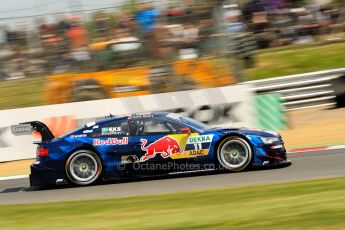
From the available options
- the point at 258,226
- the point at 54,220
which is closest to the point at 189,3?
the point at 54,220

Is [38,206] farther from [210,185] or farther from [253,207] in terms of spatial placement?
[253,207]

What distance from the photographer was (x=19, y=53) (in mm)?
16375

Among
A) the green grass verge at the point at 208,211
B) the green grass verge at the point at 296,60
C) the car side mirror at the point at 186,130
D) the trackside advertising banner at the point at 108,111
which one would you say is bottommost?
the green grass verge at the point at 208,211

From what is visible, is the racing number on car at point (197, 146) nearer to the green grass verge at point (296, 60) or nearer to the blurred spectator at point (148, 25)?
the blurred spectator at point (148, 25)

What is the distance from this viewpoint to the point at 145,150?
33.8ft

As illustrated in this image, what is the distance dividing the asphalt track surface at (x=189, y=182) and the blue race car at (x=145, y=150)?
6.5 inches

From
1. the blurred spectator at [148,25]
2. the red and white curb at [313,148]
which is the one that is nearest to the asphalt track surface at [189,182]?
the red and white curb at [313,148]

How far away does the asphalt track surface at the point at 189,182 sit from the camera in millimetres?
9266

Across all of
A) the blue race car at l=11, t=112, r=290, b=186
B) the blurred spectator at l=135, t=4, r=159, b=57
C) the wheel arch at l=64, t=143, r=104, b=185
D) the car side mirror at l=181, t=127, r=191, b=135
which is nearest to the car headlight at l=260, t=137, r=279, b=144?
the blue race car at l=11, t=112, r=290, b=186

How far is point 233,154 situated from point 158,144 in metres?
1.16

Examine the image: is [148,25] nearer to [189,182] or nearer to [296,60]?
[296,60]

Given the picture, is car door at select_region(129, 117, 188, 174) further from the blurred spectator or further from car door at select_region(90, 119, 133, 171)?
the blurred spectator

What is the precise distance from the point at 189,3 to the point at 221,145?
7787 mm

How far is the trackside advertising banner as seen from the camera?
15.5 m
